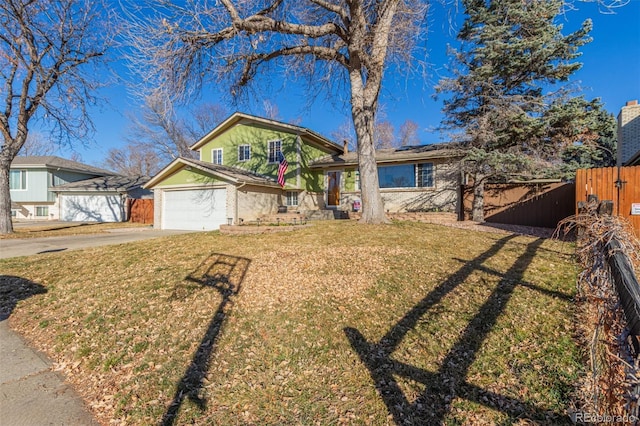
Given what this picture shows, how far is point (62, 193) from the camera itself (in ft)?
77.2

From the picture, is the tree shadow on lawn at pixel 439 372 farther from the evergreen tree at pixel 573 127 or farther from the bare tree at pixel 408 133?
the bare tree at pixel 408 133

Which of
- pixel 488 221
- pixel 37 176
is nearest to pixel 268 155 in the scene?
pixel 488 221

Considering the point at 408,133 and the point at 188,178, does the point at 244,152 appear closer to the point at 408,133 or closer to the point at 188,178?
the point at 188,178

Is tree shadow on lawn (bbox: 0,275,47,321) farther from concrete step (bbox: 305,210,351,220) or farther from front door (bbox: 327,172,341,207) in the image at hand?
front door (bbox: 327,172,341,207)

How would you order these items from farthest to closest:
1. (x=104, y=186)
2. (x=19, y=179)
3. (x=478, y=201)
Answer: (x=19, y=179), (x=104, y=186), (x=478, y=201)

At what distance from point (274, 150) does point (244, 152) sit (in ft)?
7.53

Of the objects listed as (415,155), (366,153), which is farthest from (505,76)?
(366,153)

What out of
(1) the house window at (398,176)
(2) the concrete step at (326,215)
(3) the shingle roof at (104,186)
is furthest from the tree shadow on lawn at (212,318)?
(3) the shingle roof at (104,186)

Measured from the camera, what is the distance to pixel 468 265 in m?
5.34

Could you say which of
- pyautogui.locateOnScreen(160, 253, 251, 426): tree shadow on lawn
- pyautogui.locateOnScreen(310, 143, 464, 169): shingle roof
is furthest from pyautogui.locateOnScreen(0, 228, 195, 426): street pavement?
pyautogui.locateOnScreen(310, 143, 464, 169): shingle roof

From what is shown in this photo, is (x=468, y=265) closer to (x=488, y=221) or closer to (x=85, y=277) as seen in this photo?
(x=85, y=277)

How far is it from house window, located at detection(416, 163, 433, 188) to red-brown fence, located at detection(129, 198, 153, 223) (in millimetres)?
18864

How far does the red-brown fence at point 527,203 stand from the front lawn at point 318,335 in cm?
670

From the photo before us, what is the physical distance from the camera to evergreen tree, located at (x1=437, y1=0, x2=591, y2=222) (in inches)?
450
